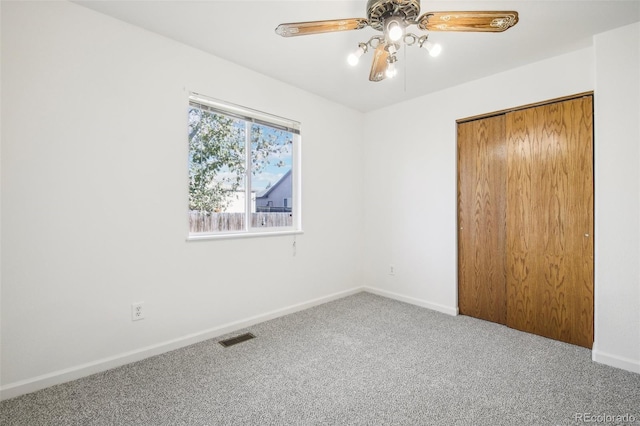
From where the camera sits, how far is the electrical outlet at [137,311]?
2.23 meters

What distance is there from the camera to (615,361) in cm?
219

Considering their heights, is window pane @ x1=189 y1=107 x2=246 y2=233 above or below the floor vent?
above

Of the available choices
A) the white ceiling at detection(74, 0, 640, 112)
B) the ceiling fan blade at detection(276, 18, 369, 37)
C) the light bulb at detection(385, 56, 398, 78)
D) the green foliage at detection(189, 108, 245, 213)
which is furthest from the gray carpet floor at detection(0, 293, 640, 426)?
the white ceiling at detection(74, 0, 640, 112)

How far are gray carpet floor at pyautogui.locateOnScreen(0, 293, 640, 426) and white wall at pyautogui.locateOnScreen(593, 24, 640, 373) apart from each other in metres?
0.27

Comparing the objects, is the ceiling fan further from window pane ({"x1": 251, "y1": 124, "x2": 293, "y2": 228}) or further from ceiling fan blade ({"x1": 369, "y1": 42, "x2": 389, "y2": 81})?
window pane ({"x1": 251, "y1": 124, "x2": 293, "y2": 228})

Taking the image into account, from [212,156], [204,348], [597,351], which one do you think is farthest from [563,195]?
[204,348]

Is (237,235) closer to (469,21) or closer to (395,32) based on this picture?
(395,32)

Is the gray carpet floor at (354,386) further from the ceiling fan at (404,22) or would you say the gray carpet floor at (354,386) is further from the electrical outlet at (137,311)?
the ceiling fan at (404,22)

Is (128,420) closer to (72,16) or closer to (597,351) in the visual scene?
(72,16)

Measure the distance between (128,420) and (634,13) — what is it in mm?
4025

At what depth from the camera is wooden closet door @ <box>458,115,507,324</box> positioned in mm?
3023

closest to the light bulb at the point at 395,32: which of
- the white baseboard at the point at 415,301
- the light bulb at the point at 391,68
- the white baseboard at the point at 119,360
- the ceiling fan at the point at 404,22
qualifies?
the ceiling fan at the point at 404,22

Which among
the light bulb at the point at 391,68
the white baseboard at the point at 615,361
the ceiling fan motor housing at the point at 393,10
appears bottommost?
the white baseboard at the point at 615,361

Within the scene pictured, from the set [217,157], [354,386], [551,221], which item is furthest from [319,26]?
[551,221]
